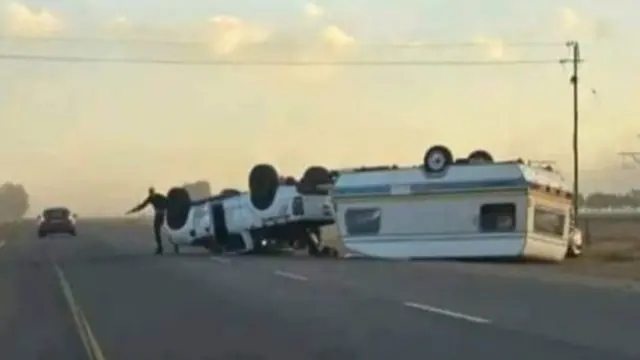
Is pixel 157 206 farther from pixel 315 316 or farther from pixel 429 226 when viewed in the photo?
pixel 315 316

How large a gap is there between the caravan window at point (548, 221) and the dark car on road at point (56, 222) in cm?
4619

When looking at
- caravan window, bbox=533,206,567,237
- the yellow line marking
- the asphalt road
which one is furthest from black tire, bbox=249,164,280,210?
the yellow line marking

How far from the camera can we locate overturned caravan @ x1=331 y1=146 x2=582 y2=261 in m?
37.6

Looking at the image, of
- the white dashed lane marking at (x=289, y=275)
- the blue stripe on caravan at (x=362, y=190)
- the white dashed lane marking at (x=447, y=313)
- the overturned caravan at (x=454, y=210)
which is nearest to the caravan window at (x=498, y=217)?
the overturned caravan at (x=454, y=210)

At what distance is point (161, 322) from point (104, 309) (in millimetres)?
3154

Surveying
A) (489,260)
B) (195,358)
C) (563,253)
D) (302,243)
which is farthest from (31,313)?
(302,243)

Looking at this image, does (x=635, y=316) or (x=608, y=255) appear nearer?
(x=635, y=316)

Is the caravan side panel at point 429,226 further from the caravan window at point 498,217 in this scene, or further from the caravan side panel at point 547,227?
the caravan side panel at point 547,227

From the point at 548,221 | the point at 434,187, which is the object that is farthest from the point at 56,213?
the point at 548,221

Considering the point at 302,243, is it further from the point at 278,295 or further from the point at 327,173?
the point at 278,295

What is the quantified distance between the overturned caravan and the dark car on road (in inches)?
1685

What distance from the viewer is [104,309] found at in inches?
874

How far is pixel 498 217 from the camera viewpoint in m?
37.8

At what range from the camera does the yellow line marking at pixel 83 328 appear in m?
15.5
